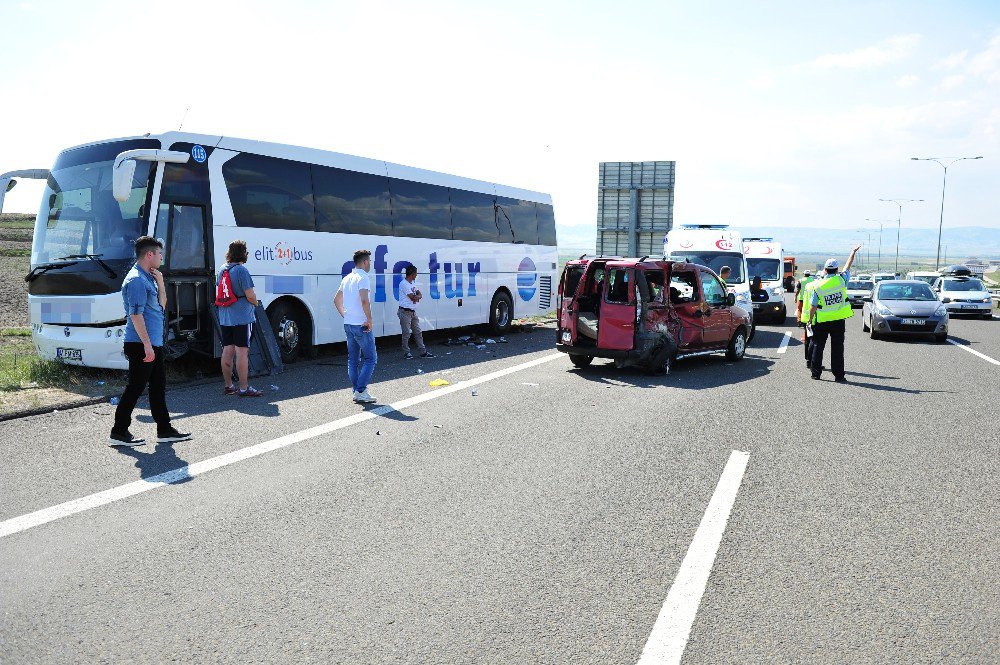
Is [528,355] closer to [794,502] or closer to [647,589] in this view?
[794,502]

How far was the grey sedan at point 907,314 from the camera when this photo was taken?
1717 centimetres

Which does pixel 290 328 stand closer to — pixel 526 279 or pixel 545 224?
pixel 526 279

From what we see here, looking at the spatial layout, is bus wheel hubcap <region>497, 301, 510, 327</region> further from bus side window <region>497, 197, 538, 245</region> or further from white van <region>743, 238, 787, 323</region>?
white van <region>743, 238, 787, 323</region>

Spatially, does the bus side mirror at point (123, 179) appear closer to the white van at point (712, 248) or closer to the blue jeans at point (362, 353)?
the blue jeans at point (362, 353)

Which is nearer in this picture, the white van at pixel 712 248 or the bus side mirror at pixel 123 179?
the bus side mirror at pixel 123 179

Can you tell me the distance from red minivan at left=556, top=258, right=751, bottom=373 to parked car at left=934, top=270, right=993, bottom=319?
1708 cm

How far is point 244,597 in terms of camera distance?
12.3 ft

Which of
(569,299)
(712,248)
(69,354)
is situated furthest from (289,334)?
(712,248)

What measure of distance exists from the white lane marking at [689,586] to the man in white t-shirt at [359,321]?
15.6ft

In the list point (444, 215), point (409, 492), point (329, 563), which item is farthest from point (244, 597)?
point (444, 215)

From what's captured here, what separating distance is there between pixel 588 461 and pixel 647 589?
2532mm

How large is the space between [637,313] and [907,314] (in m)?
9.40

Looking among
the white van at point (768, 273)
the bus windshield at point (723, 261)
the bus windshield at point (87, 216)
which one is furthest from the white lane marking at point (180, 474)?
the white van at point (768, 273)

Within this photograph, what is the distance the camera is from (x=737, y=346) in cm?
1351
